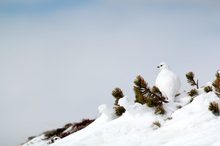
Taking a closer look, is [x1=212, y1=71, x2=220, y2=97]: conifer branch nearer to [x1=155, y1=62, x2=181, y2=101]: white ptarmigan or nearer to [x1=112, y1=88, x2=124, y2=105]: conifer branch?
[x1=155, y1=62, x2=181, y2=101]: white ptarmigan

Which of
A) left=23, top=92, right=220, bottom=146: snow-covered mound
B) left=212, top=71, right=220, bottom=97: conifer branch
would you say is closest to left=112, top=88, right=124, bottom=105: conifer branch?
left=23, top=92, right=220, bottom=146: snow-covered mound

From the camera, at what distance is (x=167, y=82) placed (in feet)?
41.8

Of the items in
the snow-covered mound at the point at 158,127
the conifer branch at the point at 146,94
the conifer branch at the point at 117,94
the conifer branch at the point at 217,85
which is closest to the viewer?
the snow-covered mound at the point at 158,127

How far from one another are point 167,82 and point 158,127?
1868mm

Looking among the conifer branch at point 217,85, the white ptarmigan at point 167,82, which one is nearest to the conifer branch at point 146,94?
the white ptarmigan at point 167,82

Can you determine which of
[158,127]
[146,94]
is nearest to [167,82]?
[146,94]

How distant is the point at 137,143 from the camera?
10.5 m

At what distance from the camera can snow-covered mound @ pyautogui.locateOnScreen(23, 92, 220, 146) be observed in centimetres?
967

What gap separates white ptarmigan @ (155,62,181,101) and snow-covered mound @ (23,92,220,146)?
38 centimetres

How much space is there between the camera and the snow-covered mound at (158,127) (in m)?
9.67

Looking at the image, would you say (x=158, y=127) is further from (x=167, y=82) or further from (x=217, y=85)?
(x=217, y=85)

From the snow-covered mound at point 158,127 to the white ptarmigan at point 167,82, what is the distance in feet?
1.23

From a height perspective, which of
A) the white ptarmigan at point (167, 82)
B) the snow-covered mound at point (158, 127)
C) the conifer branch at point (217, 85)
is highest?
the white ptarmigan at point (167, 82)

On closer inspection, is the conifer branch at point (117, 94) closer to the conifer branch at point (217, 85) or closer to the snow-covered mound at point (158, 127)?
the snow-covered mound at point (158, 127)
